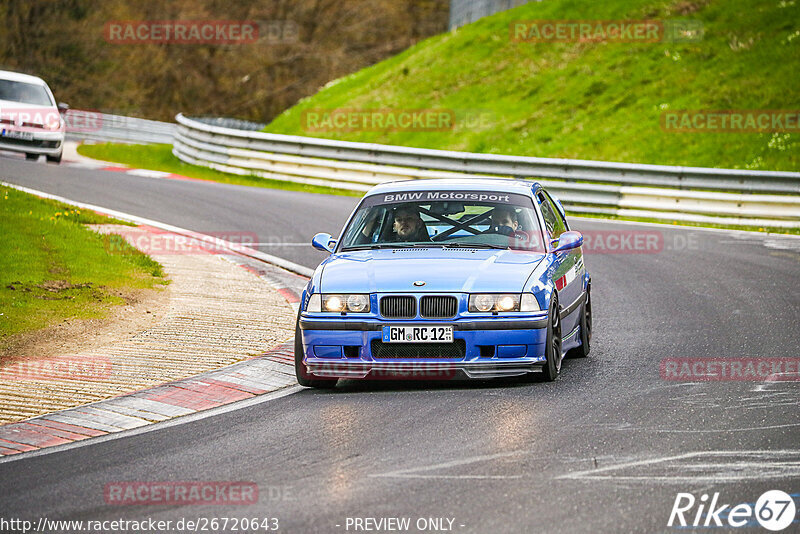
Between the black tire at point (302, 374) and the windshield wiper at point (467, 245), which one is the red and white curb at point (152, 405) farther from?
the windshield wiper at point (467, 245)

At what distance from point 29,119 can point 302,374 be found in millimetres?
19252

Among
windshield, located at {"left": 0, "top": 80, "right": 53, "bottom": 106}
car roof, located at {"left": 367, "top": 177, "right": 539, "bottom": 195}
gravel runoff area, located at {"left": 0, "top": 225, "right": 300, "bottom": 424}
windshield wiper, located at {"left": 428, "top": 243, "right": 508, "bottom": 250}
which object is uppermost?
windshield, located at {"left": 0, "top": 80, "right": 53, "bottom": 106}

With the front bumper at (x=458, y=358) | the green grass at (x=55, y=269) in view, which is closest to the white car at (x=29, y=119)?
the green grass at (x=55, y=269)

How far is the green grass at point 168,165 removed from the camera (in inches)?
1035

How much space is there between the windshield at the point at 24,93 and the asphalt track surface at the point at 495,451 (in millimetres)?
19227

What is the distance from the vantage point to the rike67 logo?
5352 mm

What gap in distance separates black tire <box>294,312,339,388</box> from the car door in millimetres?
1897

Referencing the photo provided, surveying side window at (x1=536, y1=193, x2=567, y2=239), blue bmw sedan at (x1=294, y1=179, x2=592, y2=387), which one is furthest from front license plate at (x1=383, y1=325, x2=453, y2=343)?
side window at (x1=536, y1=193, x2=567, y2=239)

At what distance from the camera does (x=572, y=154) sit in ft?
88.0

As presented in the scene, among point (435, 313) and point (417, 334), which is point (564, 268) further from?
point (417, 334)

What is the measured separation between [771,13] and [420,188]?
23683 mm

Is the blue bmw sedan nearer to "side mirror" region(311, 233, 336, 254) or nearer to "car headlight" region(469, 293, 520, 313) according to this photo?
"car headlight" region(469, 293, 520, 313)

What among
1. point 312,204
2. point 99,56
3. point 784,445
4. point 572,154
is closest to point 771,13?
point 572,154

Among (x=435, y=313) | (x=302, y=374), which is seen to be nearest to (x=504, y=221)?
(x=435, y=313)
